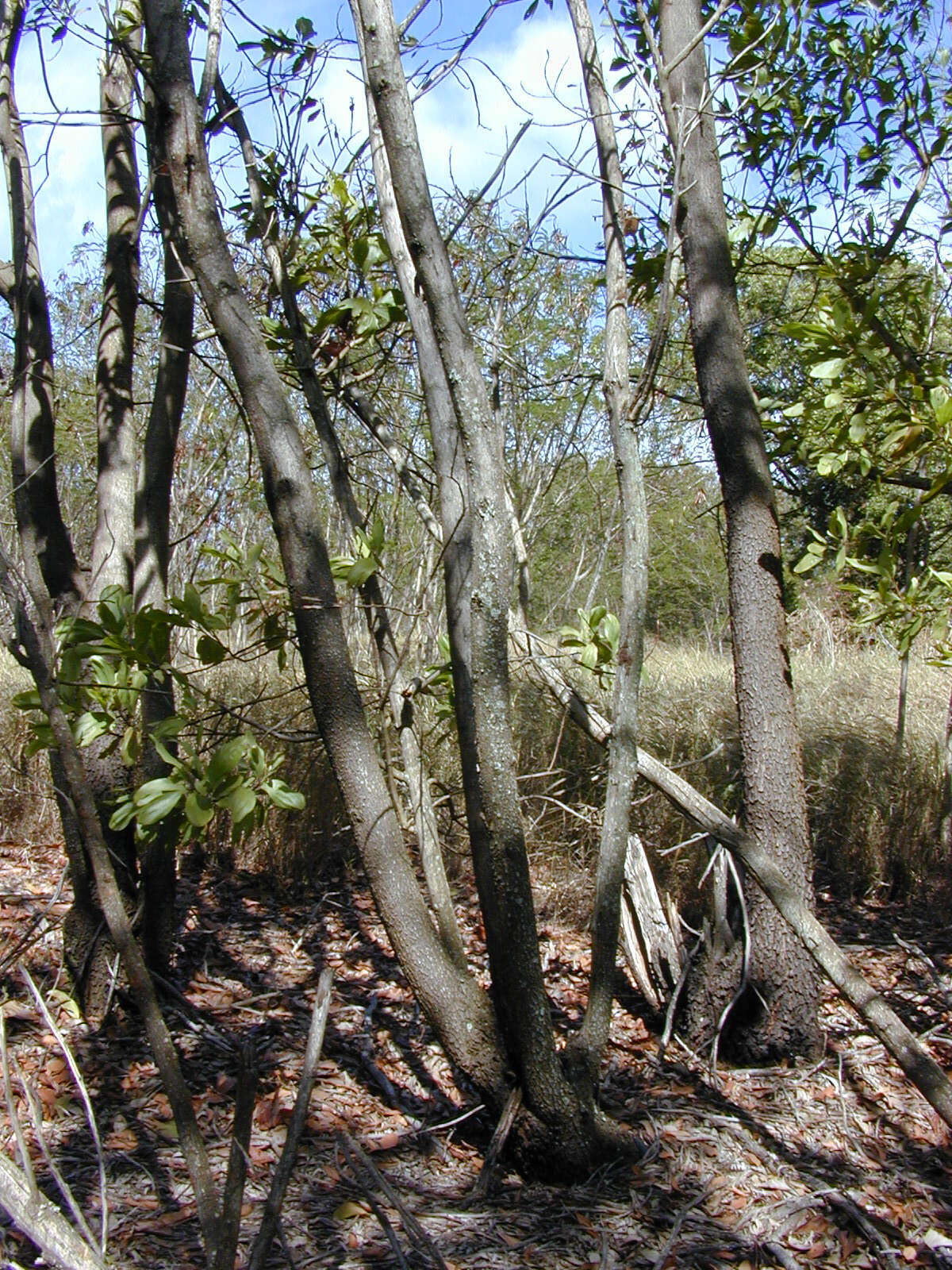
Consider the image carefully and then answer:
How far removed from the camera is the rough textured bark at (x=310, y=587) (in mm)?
2457

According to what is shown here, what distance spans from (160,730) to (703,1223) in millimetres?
1800

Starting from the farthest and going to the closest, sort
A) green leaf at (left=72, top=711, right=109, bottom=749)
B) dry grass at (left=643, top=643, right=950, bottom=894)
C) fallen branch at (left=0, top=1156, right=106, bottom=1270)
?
dry grass at (left=643, top=643, right=950, bottom=894) < green leaf at (left=72, top=711, right=109, bottom=749) < fallen branch at (left=0, top=1156, right=106, bottom=1270)

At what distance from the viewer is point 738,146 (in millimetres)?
4227

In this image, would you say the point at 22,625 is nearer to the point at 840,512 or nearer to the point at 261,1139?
the point at 261,1139

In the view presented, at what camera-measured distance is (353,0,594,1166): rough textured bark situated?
2.38 metres

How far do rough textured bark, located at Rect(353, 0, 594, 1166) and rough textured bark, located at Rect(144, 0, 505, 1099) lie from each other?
0.14 metres

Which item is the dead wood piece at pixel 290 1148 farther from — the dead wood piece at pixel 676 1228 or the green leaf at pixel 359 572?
the green leaf at pixel 359 572

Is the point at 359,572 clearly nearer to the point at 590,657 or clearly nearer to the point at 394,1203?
the point at 590,657

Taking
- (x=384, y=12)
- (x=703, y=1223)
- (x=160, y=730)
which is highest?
(x=384, y=12)

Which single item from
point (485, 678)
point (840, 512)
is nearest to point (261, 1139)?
point (485, 678)

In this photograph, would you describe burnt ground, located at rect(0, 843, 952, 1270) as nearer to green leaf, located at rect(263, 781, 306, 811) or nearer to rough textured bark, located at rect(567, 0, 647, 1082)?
rough textured bark, located at rect(567, 0, 647, 1082)

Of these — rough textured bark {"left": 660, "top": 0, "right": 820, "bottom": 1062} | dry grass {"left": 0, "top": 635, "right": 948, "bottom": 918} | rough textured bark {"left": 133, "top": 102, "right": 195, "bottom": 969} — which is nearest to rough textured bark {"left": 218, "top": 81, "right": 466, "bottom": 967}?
rough textured bark {"left": 133, "top": 102, "right": 195, "bottom": 969}

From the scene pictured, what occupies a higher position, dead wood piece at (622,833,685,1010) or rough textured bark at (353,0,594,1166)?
rough textured bark at (353,0,594,1166)

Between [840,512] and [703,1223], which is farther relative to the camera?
[840,512]
